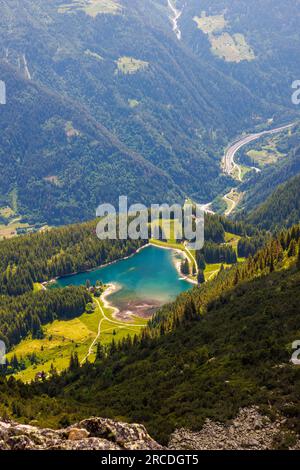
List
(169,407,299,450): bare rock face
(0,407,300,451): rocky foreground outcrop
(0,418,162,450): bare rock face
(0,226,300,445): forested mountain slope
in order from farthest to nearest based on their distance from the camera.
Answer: (0,226,300,445): forested mountain slope
(169,407,299,450): bare rock face
(0,407,300,451): rocky foreground outcrop
(0,418,162,450): bare rock face

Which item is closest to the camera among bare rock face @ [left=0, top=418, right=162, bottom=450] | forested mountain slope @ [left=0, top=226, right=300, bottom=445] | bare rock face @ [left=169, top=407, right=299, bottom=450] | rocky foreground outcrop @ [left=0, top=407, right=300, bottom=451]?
bare rock face @ [left=0, top=418, right=162, bottom=450]

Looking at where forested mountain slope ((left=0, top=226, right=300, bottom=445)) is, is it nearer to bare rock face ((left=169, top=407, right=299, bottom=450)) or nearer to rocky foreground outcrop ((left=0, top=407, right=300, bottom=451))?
bare rock face ((left=169, top=407, right=299, bottom=450))

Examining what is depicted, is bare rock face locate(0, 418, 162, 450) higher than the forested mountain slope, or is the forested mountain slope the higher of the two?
bare rock face locate(0, 418, 162, 450)

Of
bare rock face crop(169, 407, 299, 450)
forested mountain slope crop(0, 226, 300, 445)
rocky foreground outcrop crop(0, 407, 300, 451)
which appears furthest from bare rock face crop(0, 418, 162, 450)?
forested mountain slope crop(0, 226, 300, 445)

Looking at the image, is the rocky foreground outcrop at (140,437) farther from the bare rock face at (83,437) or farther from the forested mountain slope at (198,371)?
the forested mountain slope at (198,371)

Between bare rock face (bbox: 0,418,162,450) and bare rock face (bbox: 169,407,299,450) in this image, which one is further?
bare rock face (bbox: 169,407,299,450)

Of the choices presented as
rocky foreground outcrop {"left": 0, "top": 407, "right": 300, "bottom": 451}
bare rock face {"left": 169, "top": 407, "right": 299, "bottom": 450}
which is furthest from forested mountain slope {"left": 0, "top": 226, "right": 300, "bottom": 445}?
rocky foreground outcrop {"left": 0, "top": 407, "right": 300, "bottom": 451}
